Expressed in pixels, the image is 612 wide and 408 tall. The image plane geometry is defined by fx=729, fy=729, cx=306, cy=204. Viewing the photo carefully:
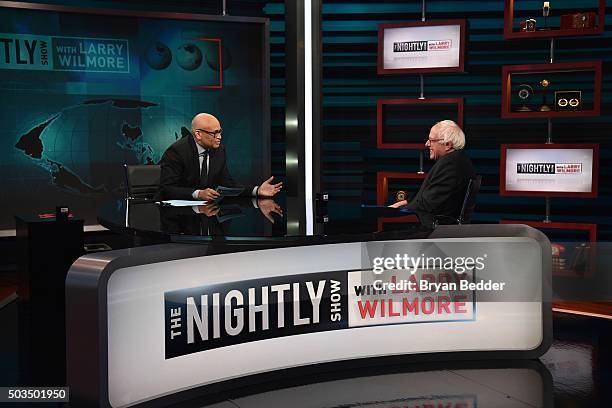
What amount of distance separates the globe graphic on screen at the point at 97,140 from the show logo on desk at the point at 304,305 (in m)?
3.51

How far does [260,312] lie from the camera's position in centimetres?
324

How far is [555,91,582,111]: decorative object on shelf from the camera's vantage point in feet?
18.5

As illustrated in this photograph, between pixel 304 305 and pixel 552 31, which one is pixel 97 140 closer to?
pixel 304 305

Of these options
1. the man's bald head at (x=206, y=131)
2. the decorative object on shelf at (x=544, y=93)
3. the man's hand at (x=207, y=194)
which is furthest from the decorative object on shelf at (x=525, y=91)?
the man's hand at (x=207, y=194)

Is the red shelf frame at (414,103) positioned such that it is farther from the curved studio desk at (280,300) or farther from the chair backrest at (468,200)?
the curved studio desk at (280,300)

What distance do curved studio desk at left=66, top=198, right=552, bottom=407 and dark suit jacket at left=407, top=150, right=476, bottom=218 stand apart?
38cm

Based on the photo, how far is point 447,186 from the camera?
420 cm

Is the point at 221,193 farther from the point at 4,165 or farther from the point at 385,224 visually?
the point at 4,165

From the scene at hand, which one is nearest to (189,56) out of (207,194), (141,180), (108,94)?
(108,94)

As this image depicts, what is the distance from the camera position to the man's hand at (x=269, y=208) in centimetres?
356

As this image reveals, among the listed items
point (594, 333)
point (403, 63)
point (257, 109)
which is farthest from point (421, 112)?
point (594, 333)

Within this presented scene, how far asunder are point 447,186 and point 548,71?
6.68 ft

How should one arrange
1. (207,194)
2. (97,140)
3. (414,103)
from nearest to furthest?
1. (207,194)
2. (414,103)
3. (97,140)

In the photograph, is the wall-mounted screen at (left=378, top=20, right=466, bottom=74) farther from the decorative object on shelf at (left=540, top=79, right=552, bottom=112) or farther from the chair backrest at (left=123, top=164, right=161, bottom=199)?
the chair backrest at (left=123, top=164, right=161, bottom=199)
